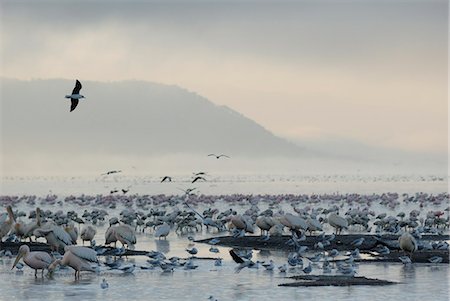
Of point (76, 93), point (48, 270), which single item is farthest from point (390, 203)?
point (48, 270)

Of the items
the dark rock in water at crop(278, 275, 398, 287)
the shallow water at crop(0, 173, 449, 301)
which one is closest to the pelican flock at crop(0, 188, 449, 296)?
the shallow water at crop(0, 173, 449, 301)

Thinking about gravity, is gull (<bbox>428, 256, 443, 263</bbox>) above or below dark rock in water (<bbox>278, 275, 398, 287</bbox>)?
above

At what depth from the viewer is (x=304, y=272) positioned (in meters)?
15.6

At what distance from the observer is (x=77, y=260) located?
602 inches

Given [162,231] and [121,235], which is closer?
[121,235]

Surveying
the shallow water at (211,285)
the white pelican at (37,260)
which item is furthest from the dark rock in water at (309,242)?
the white pelican at (37,260)

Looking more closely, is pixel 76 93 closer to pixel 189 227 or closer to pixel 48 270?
pixel 48 270

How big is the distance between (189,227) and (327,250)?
614 centimetres

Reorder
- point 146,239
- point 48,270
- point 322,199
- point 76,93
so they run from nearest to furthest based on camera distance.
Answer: point 48,270, point 76,93, point 146,239, point 322,199

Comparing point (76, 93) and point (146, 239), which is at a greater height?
point (76, 93)

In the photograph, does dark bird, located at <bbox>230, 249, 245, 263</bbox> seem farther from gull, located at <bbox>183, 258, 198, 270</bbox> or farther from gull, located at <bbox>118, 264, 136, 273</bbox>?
gull, located at <bbox>118, 264, 136, 273</bbox>

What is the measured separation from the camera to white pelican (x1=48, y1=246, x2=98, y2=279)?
15.3 metres

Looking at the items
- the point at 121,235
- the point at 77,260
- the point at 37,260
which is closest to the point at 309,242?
the point at 121,235

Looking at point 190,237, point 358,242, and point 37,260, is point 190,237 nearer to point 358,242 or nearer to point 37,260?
point 358,242
